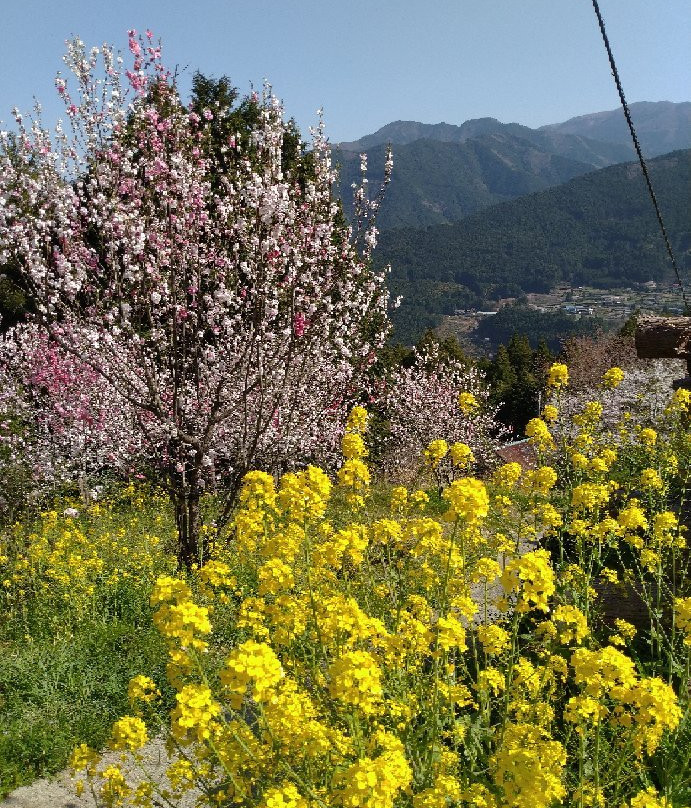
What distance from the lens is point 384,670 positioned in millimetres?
3178

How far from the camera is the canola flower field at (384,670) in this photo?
7.27 ft

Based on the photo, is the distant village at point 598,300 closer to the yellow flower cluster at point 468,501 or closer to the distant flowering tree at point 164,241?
the distant flowering tree at point 164,241

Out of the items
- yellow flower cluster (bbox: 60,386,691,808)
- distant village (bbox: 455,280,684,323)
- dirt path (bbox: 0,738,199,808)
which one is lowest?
distant village (bbox: 455,280,684,323)

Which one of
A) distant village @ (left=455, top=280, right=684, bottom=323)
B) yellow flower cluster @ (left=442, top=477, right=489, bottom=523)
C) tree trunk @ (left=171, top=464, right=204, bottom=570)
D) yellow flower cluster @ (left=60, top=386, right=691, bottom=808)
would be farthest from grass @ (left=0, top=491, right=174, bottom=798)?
distant village @ (left=455, top=280, right=684, bottom=323)

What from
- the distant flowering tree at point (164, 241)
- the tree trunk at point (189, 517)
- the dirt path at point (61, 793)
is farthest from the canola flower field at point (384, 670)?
the distant flowering tree at point (164, 241)

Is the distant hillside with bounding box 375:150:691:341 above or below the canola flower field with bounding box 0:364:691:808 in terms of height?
above

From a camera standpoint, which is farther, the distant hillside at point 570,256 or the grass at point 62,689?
the distant hillside at point 570,256

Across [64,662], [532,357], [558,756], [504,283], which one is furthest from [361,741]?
[504,283]

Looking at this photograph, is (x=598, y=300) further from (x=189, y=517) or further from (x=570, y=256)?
(x=189, y=517)

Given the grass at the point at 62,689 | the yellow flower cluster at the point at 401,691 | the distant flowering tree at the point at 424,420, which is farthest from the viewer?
the distant flowering tree at the point at 424,420

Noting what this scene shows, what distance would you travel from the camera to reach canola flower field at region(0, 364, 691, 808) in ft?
7.27

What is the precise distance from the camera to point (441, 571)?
5.30m

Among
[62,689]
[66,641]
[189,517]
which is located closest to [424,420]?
[189,517]

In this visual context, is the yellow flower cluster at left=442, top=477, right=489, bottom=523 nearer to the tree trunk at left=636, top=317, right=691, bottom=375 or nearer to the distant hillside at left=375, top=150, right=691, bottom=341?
the tree trunk at left=636, top=317, right=691, bottom=375
